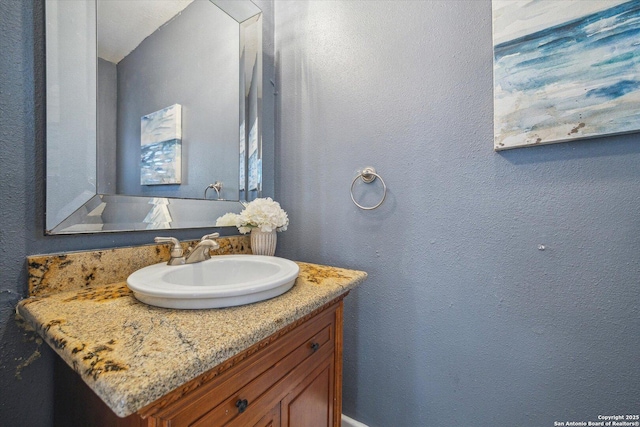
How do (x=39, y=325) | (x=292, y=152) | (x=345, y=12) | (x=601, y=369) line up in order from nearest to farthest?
1. (x=39, y=325)
2. (x=601, y=369)
3. (x=345, y=12)
4. (x=292, y=152)

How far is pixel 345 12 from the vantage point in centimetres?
107

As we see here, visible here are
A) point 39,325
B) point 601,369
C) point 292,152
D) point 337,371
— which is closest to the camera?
point 39,325

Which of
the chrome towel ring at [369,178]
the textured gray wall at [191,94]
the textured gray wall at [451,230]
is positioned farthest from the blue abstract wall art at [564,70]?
the textured gray wall at [191,94]

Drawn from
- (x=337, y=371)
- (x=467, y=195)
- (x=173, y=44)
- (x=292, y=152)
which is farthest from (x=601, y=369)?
(x=173, y=44)

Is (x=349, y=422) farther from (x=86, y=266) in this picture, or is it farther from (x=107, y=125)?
(x=107, y=125)

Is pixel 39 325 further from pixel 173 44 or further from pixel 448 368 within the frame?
pixel 448 368

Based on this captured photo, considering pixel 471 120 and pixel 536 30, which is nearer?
pixel 536 30

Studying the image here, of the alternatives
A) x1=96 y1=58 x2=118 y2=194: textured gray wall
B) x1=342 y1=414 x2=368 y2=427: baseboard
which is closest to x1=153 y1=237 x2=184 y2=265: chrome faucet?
x1=96 y1=58 x2=118 y2=194: textured gray wall

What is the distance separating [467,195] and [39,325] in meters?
1.11

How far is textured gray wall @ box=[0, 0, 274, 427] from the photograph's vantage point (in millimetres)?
574

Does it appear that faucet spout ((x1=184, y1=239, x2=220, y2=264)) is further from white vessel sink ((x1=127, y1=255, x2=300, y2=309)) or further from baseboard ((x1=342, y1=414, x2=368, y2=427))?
baseboard ((x1=342, y1=414, x2=368, y2=427))

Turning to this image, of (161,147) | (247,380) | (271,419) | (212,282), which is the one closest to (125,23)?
(161,147)

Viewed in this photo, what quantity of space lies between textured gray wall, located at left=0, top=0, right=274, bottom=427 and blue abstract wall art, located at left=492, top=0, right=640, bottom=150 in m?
1.24

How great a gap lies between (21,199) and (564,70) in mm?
1415
